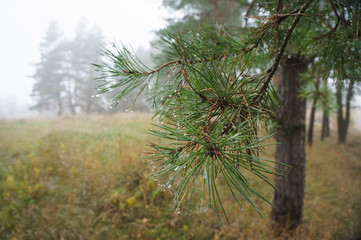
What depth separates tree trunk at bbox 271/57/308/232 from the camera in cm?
264

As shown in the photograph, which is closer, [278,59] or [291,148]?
[278,59]

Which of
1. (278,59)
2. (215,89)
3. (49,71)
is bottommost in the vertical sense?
(215,89)

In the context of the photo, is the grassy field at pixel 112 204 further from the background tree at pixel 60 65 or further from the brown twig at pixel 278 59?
the background tree at pixel 60 65

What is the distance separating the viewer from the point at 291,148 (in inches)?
104

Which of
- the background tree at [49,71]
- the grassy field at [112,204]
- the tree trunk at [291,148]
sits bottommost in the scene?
the grassy field at [112,204]

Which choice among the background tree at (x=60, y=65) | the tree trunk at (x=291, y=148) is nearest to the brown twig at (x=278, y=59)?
the tree trunk at (x=291, y=148)

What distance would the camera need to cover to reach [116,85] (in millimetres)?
913

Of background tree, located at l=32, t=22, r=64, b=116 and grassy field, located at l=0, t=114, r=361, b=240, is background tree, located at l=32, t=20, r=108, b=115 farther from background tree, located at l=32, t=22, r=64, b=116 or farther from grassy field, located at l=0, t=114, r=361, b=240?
grassy field, located at l=0, t=114, r=361, b=240

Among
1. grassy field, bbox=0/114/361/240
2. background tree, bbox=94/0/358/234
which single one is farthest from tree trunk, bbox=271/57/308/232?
background tree, bbox=94/0/358/234

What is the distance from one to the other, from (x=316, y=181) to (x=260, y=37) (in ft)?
19.4

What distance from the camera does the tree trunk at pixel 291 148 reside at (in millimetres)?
2639

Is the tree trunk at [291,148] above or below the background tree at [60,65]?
below

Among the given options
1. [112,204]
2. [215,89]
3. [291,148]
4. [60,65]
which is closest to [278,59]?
[215,89]

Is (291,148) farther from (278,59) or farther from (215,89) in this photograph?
(215,89)
